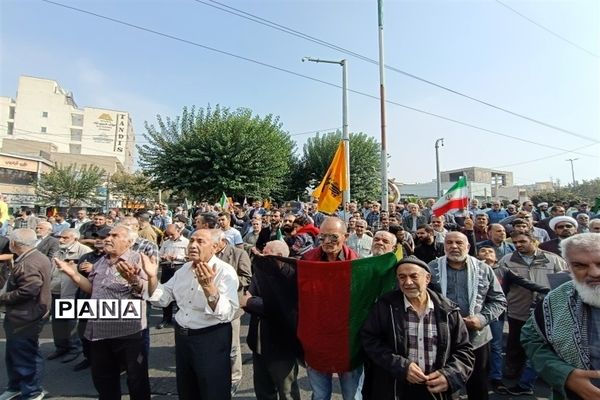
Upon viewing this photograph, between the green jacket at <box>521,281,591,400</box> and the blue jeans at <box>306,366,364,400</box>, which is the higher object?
the green jacket at <box>521,281,591,400</box>

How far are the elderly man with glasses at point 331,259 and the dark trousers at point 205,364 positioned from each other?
757 mm

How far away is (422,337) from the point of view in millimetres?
2633

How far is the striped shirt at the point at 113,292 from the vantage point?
10.8 ft

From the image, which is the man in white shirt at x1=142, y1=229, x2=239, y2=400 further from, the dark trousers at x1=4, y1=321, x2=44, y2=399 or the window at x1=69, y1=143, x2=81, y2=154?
the window at x1=69, y1=143, x2=81, y2=154

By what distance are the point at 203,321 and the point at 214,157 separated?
18607 mm

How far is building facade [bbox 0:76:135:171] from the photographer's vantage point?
5994 cm

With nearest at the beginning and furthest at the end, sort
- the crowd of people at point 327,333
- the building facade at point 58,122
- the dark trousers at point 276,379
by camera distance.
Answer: the crowd of people at point 327,333
the dark trousers at point 276,379
the building facade at point 58,122

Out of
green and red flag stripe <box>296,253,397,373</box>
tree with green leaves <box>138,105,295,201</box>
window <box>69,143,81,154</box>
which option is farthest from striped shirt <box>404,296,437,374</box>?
window <box>69,143,81,154</box>

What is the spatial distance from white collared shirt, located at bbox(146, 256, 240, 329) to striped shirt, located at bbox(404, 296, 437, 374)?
1.46m

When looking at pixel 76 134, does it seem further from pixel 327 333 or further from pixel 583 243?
pixel 583 243

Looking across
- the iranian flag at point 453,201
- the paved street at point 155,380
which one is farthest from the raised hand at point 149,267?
the iranian flag at point 453,201

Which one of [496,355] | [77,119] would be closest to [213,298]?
[496,355]

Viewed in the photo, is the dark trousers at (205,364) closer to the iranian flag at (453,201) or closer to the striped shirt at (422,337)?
the striped shirt at (422,337)

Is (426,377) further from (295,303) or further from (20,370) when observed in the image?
(20,370)
